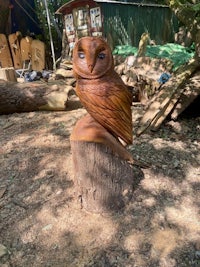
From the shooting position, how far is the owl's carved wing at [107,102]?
2.52 metres

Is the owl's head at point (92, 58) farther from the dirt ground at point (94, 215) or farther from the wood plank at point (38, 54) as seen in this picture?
the wood plank at point (38, 54)

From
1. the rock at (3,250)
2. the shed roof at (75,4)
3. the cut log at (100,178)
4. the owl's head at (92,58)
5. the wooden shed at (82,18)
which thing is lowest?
the rock at (3,250)

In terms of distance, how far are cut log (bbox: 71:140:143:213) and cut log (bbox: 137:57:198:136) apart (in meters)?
1.58

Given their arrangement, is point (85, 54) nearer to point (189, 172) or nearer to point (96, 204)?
point (96, 204)

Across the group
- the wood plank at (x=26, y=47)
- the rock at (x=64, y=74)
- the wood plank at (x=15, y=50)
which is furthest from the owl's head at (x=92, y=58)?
the wood plank at (x=15, y=50)

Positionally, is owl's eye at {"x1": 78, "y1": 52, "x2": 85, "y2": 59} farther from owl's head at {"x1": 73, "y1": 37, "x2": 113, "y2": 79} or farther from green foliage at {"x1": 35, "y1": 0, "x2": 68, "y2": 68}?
green foliage at {"x1": 35, "y1": 0, "x2": 68, "y2": 68}

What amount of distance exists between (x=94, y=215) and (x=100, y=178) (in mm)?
444

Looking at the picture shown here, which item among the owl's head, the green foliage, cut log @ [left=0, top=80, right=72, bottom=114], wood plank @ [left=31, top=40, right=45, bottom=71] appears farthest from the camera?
the green foliage

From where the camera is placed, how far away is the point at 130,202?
292 centimetres

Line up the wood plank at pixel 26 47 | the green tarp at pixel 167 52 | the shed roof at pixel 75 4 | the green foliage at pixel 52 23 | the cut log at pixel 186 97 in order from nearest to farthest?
the cut log at pixel 186 97, the green tarp at pixel 167 52, the shed roof at pixel 75 4, the wood plank at pixel 26 47, the green foliage at pixel 52 23

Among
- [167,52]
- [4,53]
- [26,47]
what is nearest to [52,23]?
[26,47]

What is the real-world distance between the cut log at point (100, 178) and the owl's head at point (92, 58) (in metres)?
0.66

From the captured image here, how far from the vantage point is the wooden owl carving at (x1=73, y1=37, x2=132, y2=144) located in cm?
240

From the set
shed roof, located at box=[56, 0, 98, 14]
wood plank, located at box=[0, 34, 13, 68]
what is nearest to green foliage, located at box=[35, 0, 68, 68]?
wood plank, located at box=[0, 34, 13, 68]
